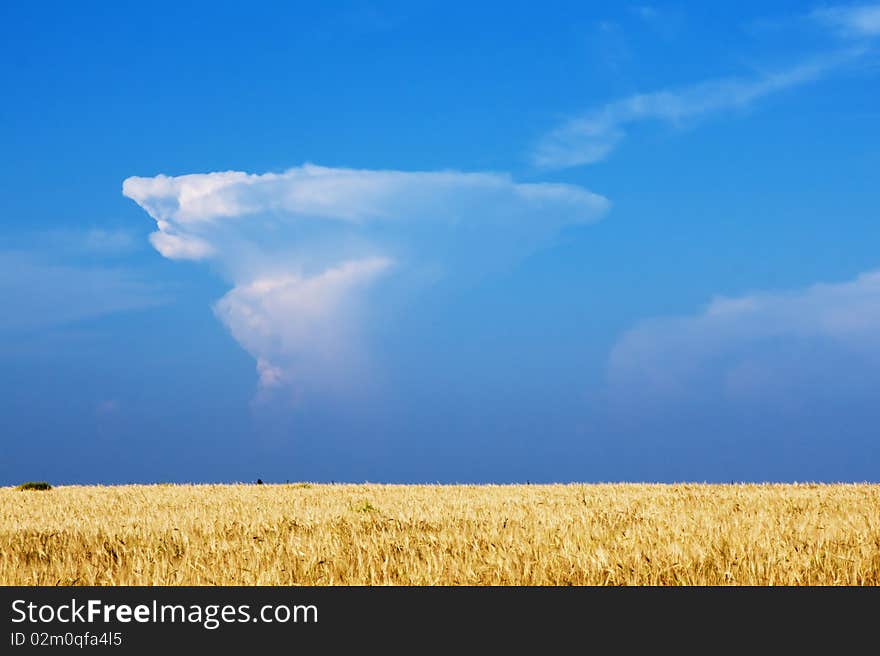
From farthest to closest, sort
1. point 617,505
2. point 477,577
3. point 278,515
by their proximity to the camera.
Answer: point 617,505
point 278,515
point 477,577

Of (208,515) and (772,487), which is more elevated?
(772,487)

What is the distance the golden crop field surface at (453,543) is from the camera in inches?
335

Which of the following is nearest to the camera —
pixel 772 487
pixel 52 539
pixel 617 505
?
pixel 52 539

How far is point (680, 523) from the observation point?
13312 millimetres

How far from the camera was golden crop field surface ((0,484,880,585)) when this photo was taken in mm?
8516

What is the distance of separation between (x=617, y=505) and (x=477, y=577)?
10914 mm

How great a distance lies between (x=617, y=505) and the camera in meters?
18.6

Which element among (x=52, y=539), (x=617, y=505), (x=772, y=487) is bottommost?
(x=52, y=539)

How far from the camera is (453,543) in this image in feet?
35.9
